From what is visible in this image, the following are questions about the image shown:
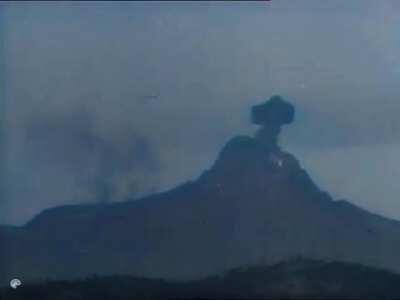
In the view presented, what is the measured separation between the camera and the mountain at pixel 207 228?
216 cm

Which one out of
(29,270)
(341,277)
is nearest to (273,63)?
(341,277)

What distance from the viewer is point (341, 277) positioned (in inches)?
87.2

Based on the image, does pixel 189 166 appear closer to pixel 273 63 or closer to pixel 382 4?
pixel 273 63

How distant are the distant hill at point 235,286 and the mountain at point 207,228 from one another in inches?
1.0

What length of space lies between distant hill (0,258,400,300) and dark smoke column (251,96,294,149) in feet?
1.19

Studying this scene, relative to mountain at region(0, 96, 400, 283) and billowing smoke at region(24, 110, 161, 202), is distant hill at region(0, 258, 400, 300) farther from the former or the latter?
billowing smoke at region(24, 110, 161, 202)

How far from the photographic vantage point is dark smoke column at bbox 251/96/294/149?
2.14 meters

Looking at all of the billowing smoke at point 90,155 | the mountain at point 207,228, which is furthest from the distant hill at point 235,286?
the billowing smoke at point 90,155

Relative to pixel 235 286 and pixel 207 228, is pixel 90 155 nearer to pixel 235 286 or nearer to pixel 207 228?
pixel 207 228

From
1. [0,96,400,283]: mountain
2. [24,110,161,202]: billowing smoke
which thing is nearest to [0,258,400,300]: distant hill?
[0,96,400,283]: mountain

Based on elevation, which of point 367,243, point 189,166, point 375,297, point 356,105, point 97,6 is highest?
point 97,6

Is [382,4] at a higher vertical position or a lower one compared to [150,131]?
higher

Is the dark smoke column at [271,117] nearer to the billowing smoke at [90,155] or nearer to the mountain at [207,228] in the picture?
the mountain at [207,228]

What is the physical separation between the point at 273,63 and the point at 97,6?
52 centimetres
